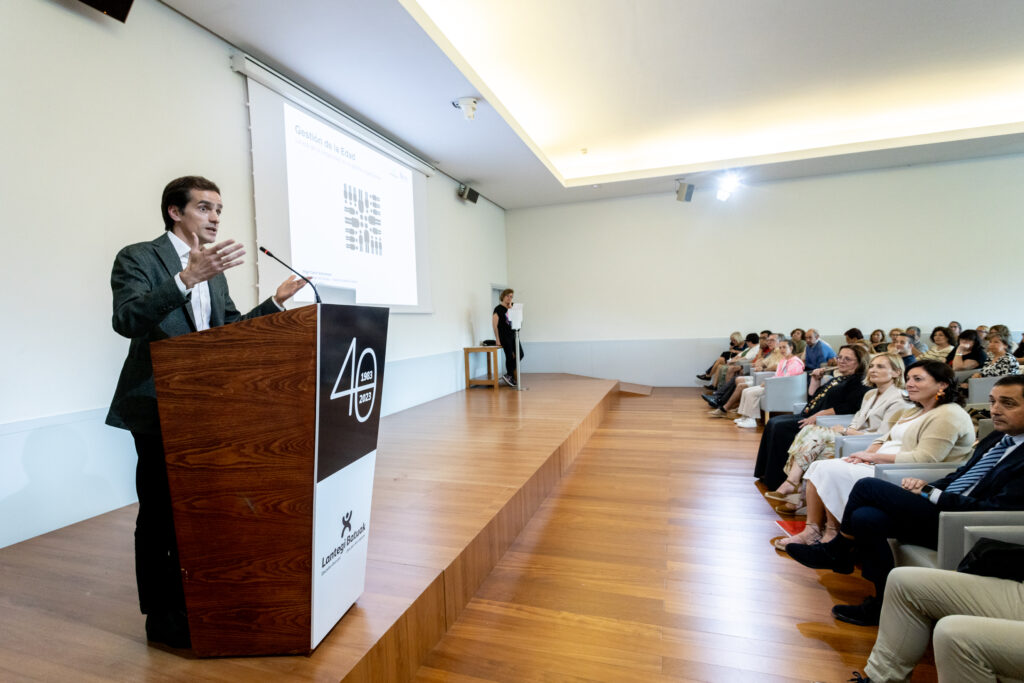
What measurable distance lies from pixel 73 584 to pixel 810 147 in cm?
828

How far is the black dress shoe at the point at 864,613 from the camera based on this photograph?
1739 millimetres

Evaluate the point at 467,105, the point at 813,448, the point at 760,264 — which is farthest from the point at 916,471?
the point at 760,264

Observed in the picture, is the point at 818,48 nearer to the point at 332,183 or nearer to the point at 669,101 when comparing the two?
the point at 669,101

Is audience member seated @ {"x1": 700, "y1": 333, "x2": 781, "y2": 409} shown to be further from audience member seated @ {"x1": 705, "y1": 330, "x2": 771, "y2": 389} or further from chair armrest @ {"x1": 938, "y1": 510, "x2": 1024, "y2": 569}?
chair armrest @ {"x1": 938, "y1": 510, "x2": 1024, "y2": 569}

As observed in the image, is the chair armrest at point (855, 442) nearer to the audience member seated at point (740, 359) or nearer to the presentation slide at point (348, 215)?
the audience member seated at point (740, 359)

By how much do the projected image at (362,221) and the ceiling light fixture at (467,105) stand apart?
120 centimetres

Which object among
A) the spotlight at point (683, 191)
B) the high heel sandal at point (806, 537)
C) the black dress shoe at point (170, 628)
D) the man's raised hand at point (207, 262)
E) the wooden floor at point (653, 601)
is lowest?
the wooden floor at point (653, 601)

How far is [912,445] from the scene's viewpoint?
86.8 inches

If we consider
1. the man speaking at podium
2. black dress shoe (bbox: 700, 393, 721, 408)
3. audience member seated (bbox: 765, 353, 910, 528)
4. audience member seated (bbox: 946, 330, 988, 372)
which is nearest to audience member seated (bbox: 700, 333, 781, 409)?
black dress shoe (bbox: 700, 393, 721, 408)

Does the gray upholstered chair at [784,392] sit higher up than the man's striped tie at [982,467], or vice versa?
the man's striped tie at [982,467]

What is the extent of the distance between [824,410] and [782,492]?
0.73m

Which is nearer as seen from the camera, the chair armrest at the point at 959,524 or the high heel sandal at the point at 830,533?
the chair armrest at the point at 959,524

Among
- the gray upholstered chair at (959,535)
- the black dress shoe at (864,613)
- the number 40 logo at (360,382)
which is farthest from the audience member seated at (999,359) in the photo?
the number 40 logo at (360,382)

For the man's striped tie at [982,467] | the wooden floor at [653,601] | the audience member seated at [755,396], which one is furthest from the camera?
the audience member seated at [755,396]
